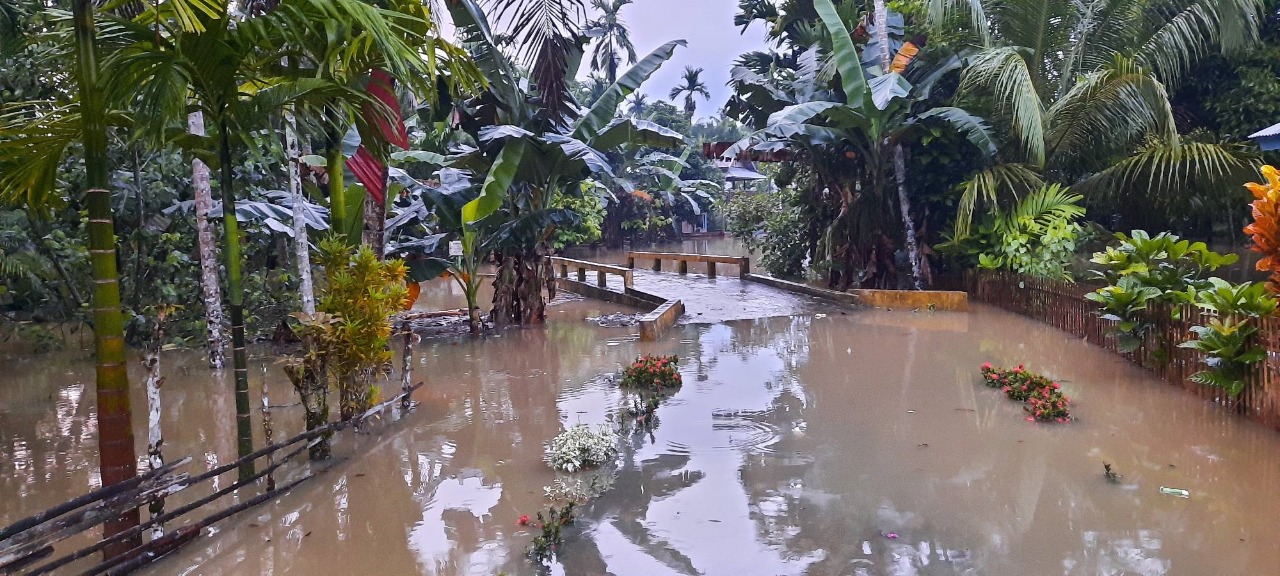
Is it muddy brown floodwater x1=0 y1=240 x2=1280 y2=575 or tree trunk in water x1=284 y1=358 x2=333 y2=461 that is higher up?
tree trunk in water x1=284 y1=358 x2=333 y2=461

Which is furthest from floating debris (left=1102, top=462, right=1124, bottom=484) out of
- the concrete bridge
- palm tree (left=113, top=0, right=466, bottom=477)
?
the concrete bridge

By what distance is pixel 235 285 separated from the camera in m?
5.42

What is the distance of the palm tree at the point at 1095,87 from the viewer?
12.0 m

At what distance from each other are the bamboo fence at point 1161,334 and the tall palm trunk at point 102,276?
8.08m

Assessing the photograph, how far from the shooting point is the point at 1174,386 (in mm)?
8188

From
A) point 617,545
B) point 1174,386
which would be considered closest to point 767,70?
point 1174,386

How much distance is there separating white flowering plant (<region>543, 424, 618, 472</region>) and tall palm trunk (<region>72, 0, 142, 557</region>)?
290 centimetres

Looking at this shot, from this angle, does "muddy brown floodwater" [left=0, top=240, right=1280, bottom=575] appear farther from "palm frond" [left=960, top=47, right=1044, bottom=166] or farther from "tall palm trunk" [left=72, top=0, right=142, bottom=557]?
"palm frond" [left=960, top=47, right=1044, bottom=166]

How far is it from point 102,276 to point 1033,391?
758 cm

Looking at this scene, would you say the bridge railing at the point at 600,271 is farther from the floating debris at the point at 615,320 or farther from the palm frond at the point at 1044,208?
the palm frond at the point at 1044,208

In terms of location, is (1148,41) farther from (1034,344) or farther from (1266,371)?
(1266,371)

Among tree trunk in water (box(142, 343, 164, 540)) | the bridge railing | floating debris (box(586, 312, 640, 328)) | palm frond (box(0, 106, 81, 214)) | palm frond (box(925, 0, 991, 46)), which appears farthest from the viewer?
the bridge railing

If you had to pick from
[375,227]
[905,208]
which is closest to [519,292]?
[375,227]

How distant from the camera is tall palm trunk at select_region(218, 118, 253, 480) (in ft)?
16.9
